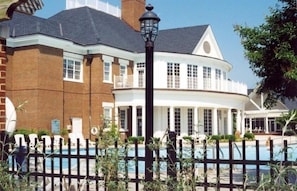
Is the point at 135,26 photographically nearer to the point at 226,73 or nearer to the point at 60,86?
the point at 226,73

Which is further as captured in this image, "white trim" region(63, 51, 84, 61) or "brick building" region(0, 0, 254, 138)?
"white trim" region(63, 51, 84, 61)

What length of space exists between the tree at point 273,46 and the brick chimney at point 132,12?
112ft

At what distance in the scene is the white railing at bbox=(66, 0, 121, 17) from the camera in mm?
40031

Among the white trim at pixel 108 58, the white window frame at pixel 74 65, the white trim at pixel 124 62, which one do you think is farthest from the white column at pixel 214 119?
the white window frame at pixel 74 65

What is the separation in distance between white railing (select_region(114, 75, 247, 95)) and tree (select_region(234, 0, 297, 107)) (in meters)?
24.3

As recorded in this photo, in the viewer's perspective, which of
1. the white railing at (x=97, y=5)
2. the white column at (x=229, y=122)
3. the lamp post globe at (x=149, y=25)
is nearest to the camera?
the lamp post globe at (x=149, y=25)

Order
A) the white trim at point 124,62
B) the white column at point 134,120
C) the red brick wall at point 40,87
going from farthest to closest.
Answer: the white trim at point 124,62 → the white column at point 134,120 → the red brick wall at point 40,87

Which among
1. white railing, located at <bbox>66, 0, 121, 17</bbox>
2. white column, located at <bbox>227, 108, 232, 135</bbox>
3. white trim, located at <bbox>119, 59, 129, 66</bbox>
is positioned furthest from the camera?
white railing, located at <bbox>66, 0, 121, 17</bbox>

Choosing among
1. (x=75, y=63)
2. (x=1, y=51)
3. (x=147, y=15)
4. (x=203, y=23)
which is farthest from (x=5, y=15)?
(x=203, y=23)

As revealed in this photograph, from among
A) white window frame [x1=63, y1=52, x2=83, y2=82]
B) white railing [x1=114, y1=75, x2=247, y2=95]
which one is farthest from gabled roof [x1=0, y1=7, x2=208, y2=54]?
white railing [x1=114, y1=75, x2=247, y2=95]

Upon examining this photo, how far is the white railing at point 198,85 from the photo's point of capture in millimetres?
34562

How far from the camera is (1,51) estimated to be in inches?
232

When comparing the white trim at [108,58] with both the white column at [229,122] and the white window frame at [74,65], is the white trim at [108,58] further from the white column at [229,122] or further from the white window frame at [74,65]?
the white column at [229,122]

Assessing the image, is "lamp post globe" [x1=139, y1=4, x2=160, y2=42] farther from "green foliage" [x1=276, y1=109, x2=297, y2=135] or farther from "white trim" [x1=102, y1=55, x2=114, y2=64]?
"white trim" [x1=102, y1=55, x2=114, y2=64]
